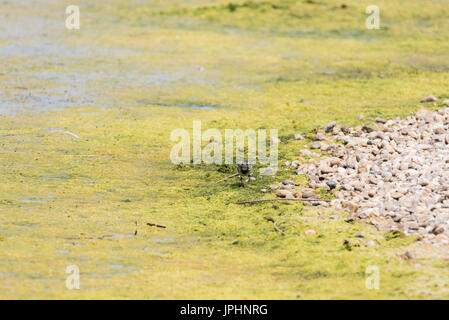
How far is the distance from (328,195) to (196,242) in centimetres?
109

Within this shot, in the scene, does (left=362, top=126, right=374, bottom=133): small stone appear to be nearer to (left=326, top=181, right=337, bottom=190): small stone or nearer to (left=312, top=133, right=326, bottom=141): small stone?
(left=312, top=133, right=326, bottom=141): small stone

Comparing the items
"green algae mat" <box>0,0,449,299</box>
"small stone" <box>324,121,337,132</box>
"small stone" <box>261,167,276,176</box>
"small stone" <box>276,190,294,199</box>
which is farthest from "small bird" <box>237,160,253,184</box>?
"small stone" <box>324,121,337,132</box>

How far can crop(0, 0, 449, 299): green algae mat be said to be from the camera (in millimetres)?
3861

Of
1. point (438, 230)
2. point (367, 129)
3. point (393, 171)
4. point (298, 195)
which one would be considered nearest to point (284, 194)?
point (298, 195)

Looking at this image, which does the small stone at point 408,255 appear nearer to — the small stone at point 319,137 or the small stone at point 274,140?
the small stone at point 319,137

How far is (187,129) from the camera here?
22.6 feet

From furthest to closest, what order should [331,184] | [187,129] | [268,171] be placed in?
[187,129]
[268,171]
[331,184]

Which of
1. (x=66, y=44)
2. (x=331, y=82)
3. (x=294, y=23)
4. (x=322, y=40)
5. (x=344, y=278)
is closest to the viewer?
(x=344, y=278)

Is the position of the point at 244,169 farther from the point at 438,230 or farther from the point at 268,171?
the point at 438,230

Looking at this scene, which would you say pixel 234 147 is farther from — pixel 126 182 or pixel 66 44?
pixel 66 44

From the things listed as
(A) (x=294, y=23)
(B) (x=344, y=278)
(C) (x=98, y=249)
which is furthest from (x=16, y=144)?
(A) (x=294, y=23)

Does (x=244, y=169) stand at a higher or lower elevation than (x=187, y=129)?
lower

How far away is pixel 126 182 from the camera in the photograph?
18.2 feet
